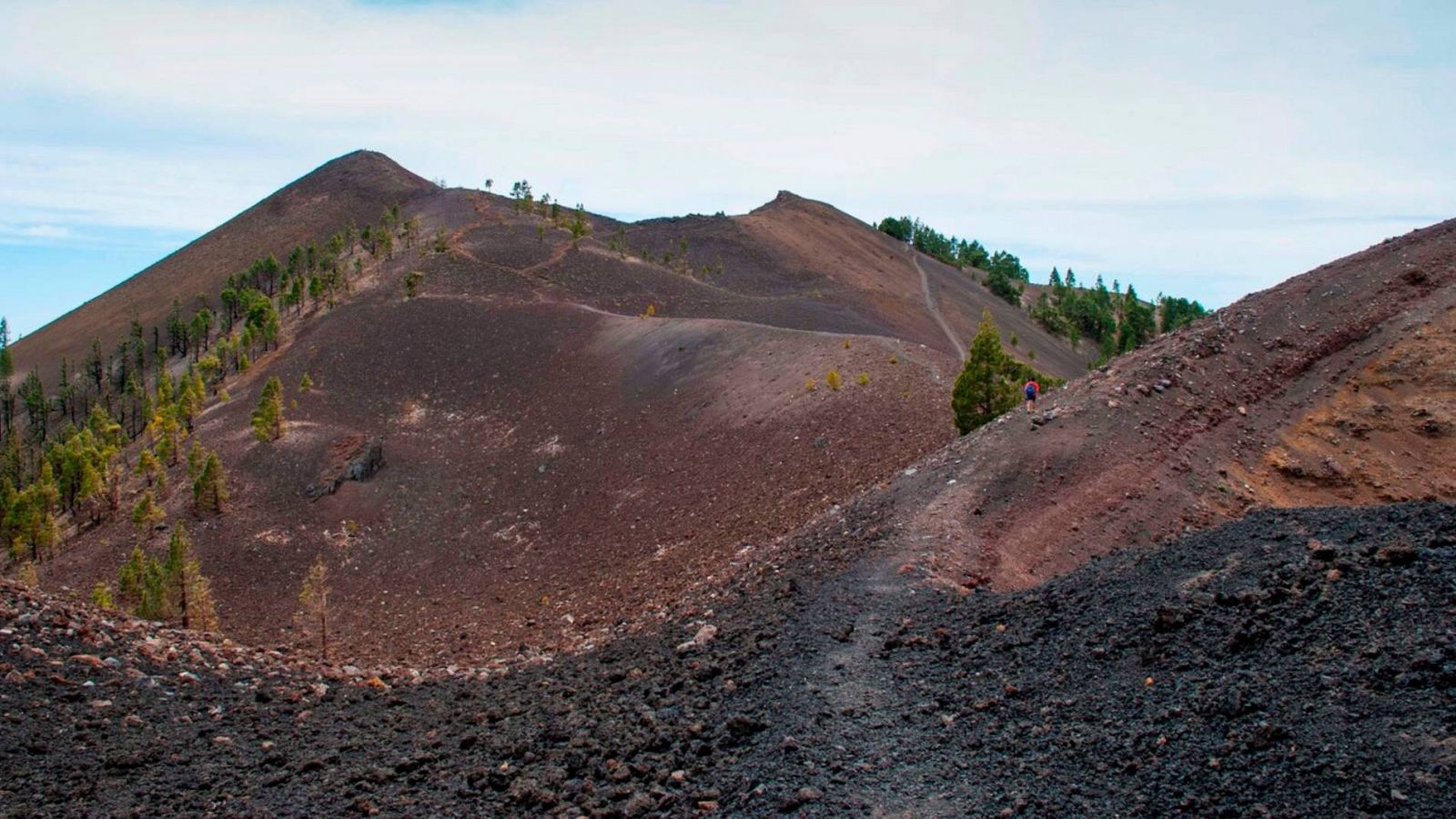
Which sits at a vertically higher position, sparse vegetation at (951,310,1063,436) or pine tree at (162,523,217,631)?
sparse vegetation at (951,310,1063,436)

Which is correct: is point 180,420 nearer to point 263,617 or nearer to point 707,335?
point 263,617

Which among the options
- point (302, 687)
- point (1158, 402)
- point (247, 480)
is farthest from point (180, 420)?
point (1158, 402)

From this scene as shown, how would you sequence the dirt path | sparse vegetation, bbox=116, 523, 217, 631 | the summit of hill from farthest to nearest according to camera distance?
the dirt path → sparse vegetation, bbox=116, 523, 217, 631 → the summit of hill

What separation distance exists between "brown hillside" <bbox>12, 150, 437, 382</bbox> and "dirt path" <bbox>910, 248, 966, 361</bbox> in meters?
63.9

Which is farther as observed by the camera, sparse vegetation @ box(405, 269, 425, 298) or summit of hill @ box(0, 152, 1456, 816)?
sparse vegetation @ box(405, 269, 425, 298)

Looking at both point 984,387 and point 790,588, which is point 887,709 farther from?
point 984,387

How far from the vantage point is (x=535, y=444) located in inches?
1710

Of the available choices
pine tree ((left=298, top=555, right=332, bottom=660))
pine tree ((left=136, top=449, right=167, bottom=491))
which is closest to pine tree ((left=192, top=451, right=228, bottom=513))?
pine tree ((left=136, top=449, right=167, bottom=491))

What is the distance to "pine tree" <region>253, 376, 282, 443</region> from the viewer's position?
44312 millimetres

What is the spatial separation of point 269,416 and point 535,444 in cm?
1276

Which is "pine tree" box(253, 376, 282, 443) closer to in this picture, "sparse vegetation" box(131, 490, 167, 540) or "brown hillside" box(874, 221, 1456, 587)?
"sparse vegetation" box(131, 490, 167, 540)

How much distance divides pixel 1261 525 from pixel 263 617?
30.2 metres

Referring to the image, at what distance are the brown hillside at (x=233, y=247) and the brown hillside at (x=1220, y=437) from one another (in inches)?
4303

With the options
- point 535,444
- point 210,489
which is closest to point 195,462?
point 210,489
